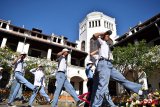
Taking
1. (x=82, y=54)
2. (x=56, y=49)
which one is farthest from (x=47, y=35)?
(x=82, y=54)

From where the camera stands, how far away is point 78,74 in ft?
80.5

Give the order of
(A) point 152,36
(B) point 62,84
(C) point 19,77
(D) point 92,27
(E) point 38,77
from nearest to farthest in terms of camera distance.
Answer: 1. (B) point 62,84
2. (C) point 19,77
3. (E) point 38,77
4. (A) point 152,36
5. (D) point 92,27

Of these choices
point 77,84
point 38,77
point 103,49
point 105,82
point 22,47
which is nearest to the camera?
point 105,82

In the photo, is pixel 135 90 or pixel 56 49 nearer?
pixel 135 90

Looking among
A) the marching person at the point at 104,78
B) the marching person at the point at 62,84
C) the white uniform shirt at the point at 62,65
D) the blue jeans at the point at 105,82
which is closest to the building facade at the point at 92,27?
the white uniform shirt at the point at 62,65

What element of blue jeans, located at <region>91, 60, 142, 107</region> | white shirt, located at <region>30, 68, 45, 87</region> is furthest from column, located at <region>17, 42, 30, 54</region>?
blue jeans, located at <region>91, 60, 142, 107</region>

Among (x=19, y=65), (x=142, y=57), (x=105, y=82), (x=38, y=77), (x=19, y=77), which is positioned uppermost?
(x=142, y=57)

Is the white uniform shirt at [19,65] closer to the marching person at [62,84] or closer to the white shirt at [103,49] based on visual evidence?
the marching person at [62,84]

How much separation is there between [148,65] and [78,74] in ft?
34.6

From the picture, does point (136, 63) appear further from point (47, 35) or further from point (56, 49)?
point (47, 35)

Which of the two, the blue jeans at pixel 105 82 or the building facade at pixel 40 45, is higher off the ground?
the building facade at pixel 40 45

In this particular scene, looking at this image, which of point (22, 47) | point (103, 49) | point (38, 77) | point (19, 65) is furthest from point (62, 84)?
point (22, 47)

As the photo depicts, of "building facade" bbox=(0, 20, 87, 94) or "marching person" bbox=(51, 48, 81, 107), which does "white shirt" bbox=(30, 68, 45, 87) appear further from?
"building facade" bbox=(0, 20, 87, 94)

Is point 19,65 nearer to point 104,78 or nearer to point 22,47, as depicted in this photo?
point 104,78
